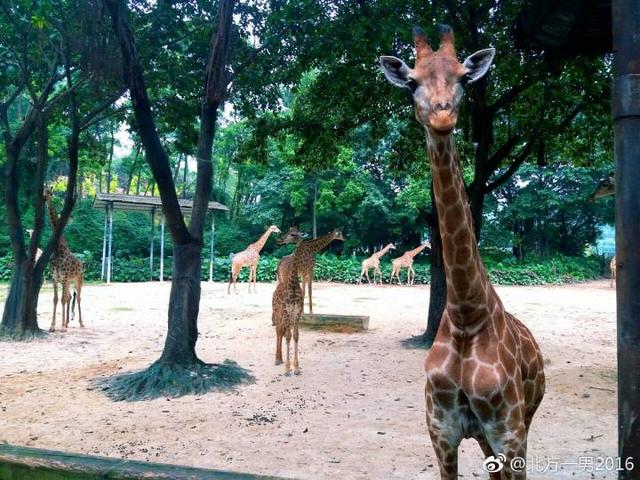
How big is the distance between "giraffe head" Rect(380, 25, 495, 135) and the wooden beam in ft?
5.84

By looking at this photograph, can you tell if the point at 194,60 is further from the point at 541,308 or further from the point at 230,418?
the point at 541,308

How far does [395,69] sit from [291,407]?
4.27 m

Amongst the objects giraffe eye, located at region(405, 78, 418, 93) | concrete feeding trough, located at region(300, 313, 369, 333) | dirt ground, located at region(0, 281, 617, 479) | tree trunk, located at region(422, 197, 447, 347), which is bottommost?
dirt ground, located at region(0, 281, 617, 479)

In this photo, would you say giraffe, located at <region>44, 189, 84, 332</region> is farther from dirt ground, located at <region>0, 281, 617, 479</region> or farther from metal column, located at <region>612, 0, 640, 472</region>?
metal column, located at <region>612, 0, 640, 472</region>

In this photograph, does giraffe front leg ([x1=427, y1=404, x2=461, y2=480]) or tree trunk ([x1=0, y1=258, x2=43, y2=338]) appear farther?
tree trunk ([x1=0, y1=258, x2=43, y2=338])

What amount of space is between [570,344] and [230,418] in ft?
23.1

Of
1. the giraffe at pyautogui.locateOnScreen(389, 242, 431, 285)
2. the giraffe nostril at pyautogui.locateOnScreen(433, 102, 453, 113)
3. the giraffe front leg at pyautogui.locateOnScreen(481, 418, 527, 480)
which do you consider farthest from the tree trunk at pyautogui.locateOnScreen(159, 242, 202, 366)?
the giraffe at pyautogui.locateOnScreen(389, 242, 431, 285)

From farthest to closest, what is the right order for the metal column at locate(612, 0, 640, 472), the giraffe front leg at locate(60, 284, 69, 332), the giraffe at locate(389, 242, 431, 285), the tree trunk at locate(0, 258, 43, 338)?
1. the giraffe at locate(389, 242, 431, 285)
2. the giraffe front leg at locate(60, 284, 69, 332)
3. the tree trunk at locate(0, 258, 43, 338)
4. the metal column at locate(612, 0, 640, 472)

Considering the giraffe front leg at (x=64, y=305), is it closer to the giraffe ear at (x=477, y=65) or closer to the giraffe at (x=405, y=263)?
the giraffe ear at (x=477, y=65)

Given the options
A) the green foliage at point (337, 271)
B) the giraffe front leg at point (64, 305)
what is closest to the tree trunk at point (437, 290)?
the giraffe front leg at point (64, 305)

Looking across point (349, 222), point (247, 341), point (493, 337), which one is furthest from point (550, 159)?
point (349, 222)

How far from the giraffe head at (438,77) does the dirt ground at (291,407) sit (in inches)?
109

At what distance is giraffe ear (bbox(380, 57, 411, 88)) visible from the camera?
270 cm

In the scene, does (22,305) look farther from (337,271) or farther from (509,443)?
(337,271)
